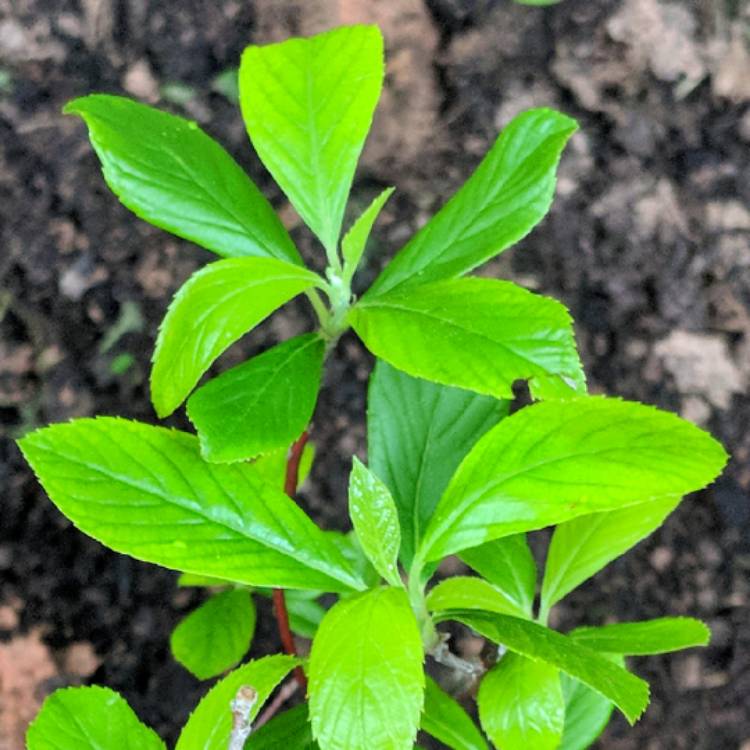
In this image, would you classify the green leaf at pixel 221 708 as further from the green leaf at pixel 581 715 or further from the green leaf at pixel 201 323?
the green leaf at pixel 581 715

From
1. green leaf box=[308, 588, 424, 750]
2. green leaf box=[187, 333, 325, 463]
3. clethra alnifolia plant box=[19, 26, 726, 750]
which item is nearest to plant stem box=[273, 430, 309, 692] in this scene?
clethra alnifolia plant box=[19, 26, 726, 750]

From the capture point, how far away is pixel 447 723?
0.97m

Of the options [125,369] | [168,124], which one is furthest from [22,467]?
[168,124]

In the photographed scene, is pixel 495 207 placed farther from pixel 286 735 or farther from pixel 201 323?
pixel 286 735

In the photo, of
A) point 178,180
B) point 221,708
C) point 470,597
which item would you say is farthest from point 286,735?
point 178,180

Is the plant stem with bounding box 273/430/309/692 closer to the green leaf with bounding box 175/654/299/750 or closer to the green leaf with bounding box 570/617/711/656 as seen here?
the green leaf with bounding box 175/654/299/750

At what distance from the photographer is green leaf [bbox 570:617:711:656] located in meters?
0.93

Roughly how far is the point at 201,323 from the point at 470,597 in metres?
0.41

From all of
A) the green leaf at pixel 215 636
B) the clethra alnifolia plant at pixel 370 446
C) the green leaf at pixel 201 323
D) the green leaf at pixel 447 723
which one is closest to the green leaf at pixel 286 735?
the clethra alnifolia plant at pixel 370 446

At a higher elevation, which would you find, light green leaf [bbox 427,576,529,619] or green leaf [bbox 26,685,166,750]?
green leaf [bbox 26,685,166,750]

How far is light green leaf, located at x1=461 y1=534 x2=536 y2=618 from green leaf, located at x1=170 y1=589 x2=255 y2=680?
0.33m

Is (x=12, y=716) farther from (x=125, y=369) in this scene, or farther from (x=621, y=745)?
(x=621, y=745)

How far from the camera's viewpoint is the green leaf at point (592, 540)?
1020 mm

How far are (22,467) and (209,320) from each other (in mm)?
958
